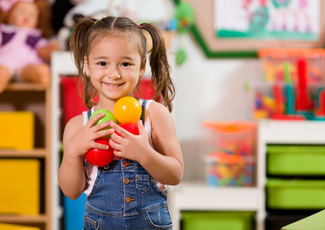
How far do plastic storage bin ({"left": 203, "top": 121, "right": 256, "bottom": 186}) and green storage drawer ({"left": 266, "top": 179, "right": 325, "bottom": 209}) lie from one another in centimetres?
14

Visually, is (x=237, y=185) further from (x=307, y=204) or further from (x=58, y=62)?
(x=58, y=62)

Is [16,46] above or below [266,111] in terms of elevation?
above

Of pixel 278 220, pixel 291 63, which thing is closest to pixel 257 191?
pixel 278 220

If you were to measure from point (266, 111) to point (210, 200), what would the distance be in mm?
578

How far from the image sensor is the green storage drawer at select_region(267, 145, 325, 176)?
157 cm

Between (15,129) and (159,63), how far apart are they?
1.18 m

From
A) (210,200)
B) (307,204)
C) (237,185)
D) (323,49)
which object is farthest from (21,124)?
(323,49)

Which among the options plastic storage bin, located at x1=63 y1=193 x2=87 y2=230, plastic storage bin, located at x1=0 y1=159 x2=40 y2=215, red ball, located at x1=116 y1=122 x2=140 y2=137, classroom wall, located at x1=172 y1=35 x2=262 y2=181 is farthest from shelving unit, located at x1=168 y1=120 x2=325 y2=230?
red ball, located at x1=116 y1=122 x2=140 y2=137

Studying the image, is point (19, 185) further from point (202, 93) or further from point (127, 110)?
point (127, 110)

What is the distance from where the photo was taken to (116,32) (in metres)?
0.63

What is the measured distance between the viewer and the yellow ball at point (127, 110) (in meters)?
0.59

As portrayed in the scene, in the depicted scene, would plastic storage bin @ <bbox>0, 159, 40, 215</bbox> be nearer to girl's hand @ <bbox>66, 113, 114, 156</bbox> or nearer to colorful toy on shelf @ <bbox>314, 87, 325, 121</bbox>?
girl's hand @ <bbox>66, 113, 114, 156</bbox>

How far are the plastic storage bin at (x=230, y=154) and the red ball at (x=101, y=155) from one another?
1.09m

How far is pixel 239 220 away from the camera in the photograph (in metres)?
1.62
